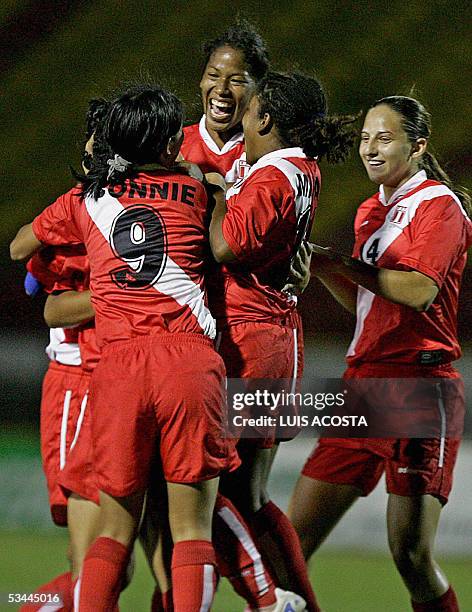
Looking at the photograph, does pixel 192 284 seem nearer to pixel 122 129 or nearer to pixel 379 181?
pixel 122 129

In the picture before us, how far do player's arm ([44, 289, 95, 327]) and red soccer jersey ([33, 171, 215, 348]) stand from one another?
19cm

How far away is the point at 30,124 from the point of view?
2.54 m

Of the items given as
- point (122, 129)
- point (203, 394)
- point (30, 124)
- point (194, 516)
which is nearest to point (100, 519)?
point (194, 516)

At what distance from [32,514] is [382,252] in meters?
1.19

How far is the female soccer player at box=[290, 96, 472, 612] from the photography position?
2250 mm

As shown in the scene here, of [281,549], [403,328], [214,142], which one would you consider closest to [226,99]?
[214,142]

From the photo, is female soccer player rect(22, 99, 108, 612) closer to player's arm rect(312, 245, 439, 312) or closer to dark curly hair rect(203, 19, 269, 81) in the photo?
dark curly hair rect(203, 19, 269, 81)

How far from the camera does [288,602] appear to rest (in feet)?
6.96

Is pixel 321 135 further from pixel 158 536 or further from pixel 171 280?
pixel 158 536

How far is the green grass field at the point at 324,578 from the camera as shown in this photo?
8.11 feet

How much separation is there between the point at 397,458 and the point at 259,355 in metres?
0.48

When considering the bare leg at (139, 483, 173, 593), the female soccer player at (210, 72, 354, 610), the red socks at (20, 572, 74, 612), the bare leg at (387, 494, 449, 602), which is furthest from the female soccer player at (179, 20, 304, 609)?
the red socks at (20, 572, 74, 612)

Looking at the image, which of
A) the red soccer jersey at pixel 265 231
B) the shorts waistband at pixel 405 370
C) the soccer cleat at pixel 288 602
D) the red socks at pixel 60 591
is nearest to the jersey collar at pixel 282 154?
the red soccer jersey at pixel 265 231

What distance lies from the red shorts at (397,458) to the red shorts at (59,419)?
1.94ft
